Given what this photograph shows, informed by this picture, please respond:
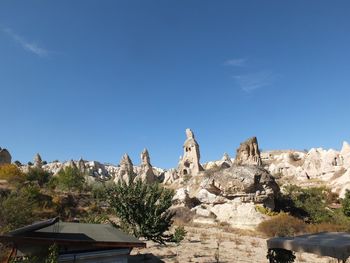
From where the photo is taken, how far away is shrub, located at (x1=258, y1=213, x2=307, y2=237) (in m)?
25.1

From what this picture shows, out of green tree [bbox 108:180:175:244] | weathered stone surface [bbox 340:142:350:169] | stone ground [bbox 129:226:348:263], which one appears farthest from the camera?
weathered stone surface [bbox 340:142:350:169]

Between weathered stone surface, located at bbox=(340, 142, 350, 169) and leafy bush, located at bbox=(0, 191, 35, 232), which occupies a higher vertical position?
weathered stone surface, located at bbox=(340, 142, 350, 169)

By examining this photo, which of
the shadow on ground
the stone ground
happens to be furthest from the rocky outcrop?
the shadow on ground

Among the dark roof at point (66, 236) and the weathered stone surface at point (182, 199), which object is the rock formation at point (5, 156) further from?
the dark roof at point (66, 236)

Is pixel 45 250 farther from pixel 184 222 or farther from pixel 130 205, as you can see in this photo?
pixel 184 222

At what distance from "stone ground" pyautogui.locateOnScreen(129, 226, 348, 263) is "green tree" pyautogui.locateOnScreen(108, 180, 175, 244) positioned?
1386 millimetres


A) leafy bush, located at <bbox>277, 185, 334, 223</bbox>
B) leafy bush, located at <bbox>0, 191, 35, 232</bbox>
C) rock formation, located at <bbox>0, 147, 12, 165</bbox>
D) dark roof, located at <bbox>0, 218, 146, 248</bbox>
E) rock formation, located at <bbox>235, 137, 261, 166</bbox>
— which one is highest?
rock formation, located at <bbox>0, 147, 12, 165</bbox>

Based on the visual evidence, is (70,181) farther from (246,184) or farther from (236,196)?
(246,184)

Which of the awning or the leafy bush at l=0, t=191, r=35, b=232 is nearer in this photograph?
the awning

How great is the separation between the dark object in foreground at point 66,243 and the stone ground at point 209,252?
4859 millimetres

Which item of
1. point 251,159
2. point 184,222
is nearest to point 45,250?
point 184,222

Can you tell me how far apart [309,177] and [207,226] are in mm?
44190

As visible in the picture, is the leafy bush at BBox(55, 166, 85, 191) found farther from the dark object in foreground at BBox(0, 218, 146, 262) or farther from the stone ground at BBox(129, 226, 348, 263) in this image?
the dark object in foreground at BBox(0, 218, 146, 262)

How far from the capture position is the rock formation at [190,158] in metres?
64.6
